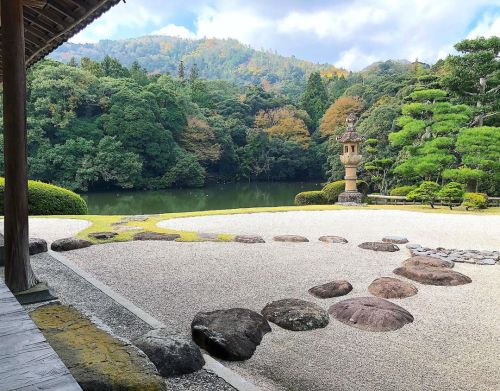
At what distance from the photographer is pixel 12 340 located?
1.50 m

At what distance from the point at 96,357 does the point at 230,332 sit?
1207 mm

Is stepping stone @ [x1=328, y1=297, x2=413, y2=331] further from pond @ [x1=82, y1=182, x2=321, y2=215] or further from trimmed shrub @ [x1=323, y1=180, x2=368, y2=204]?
pond @ [x1=82, y1=182, x2=321, y2=215]

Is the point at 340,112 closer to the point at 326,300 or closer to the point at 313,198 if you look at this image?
the point at 313,198

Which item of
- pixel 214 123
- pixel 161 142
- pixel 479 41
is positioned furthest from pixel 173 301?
pixel 214 123

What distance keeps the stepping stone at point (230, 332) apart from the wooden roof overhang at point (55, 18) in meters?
2.59

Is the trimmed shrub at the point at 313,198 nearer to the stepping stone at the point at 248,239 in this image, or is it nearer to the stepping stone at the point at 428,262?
the stepping stone at the point at 248,239

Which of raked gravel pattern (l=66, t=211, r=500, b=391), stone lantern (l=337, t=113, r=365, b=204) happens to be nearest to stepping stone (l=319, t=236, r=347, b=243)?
raked gravel pattern (l=66, t=211, r=500, b=391)

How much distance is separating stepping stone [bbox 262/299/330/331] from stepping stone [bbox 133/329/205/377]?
3.33 feet

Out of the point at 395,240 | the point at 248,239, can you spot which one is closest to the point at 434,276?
the point at 395,240

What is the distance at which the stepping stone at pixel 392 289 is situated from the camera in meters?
4.30

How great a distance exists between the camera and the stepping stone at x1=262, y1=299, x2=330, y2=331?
3498mm

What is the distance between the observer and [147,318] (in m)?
3.50

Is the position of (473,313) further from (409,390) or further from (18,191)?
(18,191)

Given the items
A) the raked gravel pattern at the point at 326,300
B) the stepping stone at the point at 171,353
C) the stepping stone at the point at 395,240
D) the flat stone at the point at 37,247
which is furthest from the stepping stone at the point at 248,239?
the stepping stone at the point at 171,353
